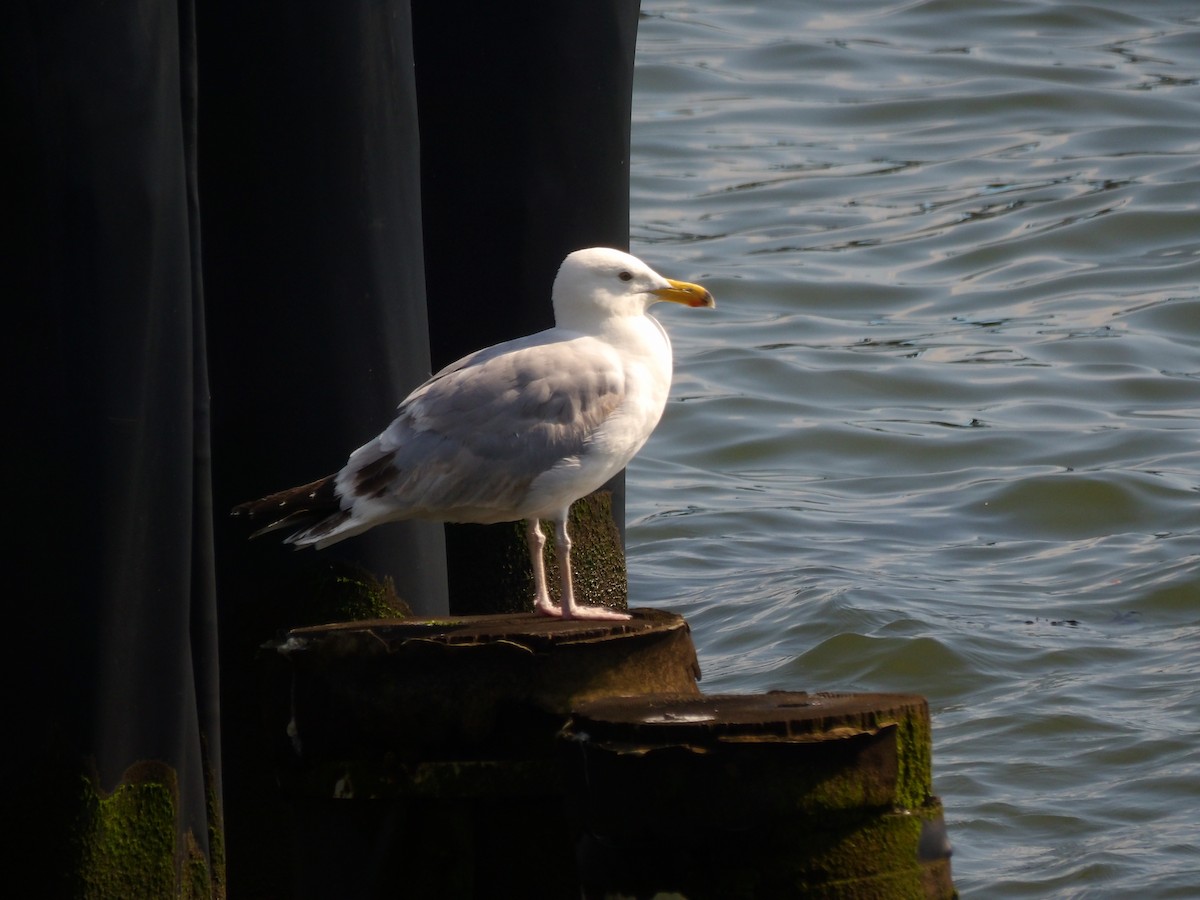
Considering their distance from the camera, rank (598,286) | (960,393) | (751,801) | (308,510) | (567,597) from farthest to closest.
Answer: (960,393) → (598,286) → (567,597) → (308,510) → (751,801)

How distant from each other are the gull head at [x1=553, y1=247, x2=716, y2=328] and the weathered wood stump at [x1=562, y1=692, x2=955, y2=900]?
171cm

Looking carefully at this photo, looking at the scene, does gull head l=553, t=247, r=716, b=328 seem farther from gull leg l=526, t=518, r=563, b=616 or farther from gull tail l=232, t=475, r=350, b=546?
gull tail l=232, t=475, r=350, b=546

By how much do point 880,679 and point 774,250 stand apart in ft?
22.1

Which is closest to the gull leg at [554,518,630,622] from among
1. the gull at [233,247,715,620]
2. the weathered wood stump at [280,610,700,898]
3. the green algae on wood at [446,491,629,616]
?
the gull at [233,247,715,620]

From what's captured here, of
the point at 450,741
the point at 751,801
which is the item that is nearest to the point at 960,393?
the point at 450,741

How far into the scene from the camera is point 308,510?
4.05 metres

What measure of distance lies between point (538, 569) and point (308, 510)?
83cm

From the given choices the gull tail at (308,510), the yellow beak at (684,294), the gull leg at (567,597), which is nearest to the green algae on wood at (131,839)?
the gull tail at (308,510)

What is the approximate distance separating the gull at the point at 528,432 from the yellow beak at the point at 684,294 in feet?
0.15

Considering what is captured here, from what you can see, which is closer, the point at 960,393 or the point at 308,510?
the point at 308,510

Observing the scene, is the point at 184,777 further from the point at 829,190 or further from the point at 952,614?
the point at 829,190

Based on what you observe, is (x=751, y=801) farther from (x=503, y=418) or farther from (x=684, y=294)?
(x=684, y=294)

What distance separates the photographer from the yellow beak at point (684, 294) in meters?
5.00

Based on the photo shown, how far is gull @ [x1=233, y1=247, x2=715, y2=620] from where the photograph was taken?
4125 millimetres
